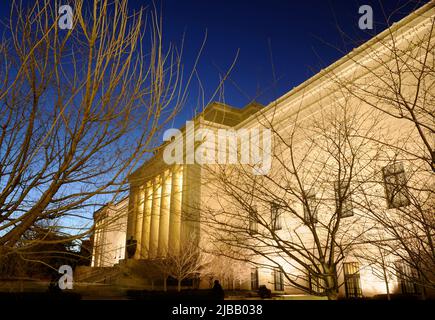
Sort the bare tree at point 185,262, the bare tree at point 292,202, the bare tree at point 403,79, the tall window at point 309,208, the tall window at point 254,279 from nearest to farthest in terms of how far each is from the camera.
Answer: the bare tree at point 403,79 < the bare tree at point 292,202 < the tall window at point 309,208 < the bare tree at point 185,262 < the tall window at point 254,279

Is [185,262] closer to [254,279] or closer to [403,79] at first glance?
[254,279]

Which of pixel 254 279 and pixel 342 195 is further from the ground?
pixel 342 195

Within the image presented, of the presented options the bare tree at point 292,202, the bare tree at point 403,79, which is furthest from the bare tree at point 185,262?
the bare tree at point 292,202

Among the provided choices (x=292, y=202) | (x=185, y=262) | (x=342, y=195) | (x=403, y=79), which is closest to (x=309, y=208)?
(x=292, y=202)

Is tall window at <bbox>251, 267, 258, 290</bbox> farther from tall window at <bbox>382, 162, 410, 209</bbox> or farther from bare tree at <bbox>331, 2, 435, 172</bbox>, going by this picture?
tall window at <bbox>382, 162, 410, 209</bbox>

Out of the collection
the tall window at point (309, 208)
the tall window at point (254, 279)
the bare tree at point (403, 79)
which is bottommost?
the tall window at point (254, 279)

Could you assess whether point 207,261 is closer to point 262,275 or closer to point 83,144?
point 262,275

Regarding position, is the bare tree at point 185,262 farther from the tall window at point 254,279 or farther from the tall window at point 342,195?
the tall window at point 342,195

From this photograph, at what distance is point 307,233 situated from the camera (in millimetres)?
17953

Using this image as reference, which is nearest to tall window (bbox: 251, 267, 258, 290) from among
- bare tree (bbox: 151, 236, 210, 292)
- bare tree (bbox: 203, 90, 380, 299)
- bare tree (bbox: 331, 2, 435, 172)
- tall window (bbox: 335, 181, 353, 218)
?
bare tree (bbox: 151, 236, 210, 292)

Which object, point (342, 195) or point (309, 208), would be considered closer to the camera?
point (309, 208)

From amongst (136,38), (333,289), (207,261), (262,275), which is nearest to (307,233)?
(262,275)

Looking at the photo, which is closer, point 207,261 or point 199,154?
point 199,154

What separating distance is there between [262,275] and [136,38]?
20.6 metres
